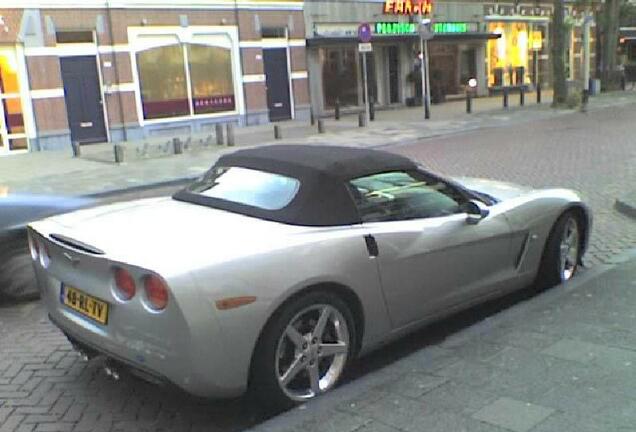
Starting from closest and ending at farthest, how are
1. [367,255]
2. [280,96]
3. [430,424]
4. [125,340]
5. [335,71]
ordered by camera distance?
[430,424], [125,340], [367,255], [280,96], [335,71]

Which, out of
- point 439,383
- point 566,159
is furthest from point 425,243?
point 566,159

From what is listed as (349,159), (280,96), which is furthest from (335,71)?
(349,159)

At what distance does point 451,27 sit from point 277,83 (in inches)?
396

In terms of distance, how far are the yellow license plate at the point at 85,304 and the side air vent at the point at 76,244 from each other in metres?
0.23

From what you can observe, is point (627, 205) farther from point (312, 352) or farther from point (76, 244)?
point (76, 244)

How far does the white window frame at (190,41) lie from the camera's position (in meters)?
20.7

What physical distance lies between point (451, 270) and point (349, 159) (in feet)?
3.21

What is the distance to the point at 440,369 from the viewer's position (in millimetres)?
3766

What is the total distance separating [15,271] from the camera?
226 inches

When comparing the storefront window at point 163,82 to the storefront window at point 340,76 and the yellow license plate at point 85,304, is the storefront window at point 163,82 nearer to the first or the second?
the storefront window at point 340,76

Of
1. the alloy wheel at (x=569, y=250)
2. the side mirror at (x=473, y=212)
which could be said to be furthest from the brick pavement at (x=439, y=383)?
the side mirror at (x=473, y=212)

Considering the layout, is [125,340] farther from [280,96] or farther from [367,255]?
[280,96]

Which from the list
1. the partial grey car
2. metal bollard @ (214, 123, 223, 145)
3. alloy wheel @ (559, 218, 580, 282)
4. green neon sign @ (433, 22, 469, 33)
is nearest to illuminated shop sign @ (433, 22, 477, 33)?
green neon sign @ (433, 22, 469, 33)

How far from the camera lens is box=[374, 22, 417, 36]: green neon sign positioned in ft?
89.8
